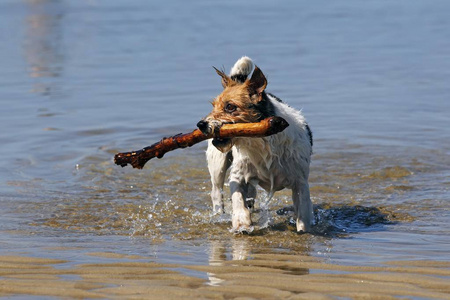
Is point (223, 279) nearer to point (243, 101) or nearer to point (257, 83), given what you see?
point (243, 101)

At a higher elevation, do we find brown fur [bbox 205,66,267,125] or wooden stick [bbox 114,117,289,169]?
brown fur [bbox 205,66,267,125]

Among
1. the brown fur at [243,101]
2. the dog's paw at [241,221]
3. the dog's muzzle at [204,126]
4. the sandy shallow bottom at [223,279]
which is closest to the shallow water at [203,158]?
the sandy shallow bottom at [223,279]

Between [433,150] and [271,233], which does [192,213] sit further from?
[433,150]

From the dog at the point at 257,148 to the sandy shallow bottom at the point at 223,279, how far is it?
50.3 inches

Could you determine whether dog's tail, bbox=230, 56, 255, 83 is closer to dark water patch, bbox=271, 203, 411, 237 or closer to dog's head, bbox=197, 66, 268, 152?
dog's head, bbox=197, 66, 268, 152

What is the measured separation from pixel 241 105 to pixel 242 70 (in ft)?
1.58

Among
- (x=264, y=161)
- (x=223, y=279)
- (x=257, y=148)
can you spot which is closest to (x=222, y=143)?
(x=257, y=148)

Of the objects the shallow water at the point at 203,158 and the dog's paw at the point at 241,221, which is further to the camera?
the dog's paw at the point at 241,221

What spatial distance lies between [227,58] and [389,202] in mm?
9952

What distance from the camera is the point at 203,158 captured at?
37.7ft

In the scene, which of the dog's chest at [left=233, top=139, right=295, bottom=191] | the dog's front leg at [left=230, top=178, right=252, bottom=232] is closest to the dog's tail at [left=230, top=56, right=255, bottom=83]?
the dog's chest at [left=233, top=139, right=295, bottom=191]

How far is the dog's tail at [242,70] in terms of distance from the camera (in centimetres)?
752

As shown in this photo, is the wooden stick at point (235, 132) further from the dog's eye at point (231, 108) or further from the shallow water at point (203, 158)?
the shallow water at point (203, 158)

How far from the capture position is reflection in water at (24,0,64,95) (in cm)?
1728
